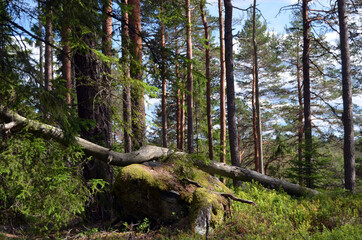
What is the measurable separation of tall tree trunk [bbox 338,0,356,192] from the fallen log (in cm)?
355

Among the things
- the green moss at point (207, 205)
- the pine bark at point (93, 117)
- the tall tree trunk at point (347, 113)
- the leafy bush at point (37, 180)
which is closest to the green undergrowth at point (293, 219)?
the green moss at point (207, 205)

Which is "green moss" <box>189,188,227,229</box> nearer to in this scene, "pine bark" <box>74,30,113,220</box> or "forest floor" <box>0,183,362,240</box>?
"forest floor" <box>0,183,362,240</box>

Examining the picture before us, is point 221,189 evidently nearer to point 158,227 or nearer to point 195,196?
point 195,196

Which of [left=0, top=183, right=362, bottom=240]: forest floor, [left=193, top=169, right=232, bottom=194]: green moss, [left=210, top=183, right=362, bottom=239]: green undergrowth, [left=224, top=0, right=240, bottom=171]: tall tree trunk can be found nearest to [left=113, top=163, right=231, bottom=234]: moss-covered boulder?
[left=0, top=183, right=362, bottom=240]: forest floor

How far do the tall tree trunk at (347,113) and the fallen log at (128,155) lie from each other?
11.6 feet

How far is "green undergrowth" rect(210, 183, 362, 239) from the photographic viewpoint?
5.35 m

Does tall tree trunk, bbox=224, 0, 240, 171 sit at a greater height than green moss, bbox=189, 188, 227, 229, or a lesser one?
greater

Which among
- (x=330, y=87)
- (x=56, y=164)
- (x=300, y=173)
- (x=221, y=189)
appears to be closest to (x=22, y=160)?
(x=56, y=164)

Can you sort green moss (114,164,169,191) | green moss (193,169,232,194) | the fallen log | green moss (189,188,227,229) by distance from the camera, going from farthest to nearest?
1. green moss (193,169,232,194)
2. green moss (114,164,169,191)
3. green moss (189,188,227,229)
4. the fallen log

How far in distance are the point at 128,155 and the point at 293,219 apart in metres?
4.59

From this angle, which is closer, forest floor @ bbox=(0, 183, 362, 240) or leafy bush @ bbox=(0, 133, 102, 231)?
leafy bush @ bbox=(0, 133, 102, 231)

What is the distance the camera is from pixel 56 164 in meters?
4.96

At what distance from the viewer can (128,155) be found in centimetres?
731

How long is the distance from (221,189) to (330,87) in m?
19.7
